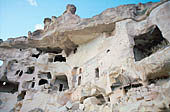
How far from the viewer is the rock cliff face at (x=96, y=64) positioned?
7.49 metres

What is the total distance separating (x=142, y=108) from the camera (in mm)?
5117

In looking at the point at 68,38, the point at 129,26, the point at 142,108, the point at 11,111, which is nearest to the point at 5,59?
the point at 11,111

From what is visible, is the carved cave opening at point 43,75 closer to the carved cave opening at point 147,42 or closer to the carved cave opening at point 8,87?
the carved cave opening at point 8,87

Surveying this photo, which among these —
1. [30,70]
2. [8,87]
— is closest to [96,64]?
[30,70]

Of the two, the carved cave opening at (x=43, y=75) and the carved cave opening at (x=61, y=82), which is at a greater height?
the carved cave opening at (x=43, y=75)

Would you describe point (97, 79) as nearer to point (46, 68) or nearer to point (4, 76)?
point (46, 68)

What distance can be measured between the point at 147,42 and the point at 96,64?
4.30 meters

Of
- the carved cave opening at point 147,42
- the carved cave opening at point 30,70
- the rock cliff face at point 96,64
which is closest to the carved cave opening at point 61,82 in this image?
the rock cliff face at point 96,64

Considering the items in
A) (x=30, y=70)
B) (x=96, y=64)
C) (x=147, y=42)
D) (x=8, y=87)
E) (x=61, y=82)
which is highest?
(x=147, y=42)

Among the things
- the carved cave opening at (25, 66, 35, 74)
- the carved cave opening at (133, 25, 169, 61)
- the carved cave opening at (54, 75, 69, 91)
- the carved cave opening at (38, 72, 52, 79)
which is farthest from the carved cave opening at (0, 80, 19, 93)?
the carved cave opening at (133, 25, 169, 61)

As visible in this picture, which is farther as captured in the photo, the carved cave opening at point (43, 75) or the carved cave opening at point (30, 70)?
the carved cave opening at point (30, 70)

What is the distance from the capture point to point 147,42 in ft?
38.0

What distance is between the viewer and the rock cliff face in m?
7.49

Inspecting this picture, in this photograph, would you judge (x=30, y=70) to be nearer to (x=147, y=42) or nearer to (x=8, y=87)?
(x=8, y=87)
